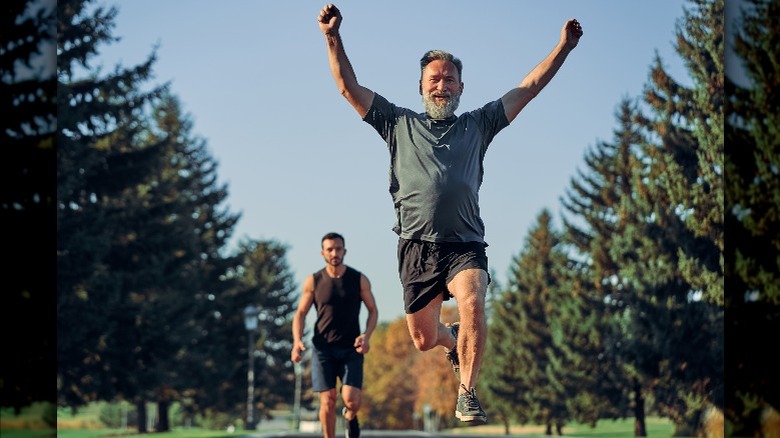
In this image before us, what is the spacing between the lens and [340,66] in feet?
25.8

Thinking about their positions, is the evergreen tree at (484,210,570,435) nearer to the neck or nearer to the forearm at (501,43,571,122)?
the neck

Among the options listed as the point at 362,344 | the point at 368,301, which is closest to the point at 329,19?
the point at 362,344

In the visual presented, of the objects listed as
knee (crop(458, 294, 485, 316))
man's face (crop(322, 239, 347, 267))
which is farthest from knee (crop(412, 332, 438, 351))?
man's face (crop(322, 239, 347, 267))

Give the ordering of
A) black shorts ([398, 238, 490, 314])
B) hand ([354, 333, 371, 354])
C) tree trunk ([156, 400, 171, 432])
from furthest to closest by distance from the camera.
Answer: tree trunk ([156, 400, 171, 432]) < hand ([354, 333, 371, 354]) < black shorts ([398, 238, 490, 314])

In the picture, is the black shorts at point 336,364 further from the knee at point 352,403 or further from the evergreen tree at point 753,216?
the evergreen tree at point 753,216

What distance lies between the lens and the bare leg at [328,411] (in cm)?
1290

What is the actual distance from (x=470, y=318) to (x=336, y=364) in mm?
5454

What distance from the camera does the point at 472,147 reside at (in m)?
7.91

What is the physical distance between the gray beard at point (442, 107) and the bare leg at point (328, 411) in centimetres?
553

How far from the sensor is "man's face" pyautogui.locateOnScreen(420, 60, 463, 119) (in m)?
7.91

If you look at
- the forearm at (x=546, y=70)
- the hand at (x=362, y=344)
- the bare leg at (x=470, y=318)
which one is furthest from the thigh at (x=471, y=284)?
the hand at (x=362, y=344)

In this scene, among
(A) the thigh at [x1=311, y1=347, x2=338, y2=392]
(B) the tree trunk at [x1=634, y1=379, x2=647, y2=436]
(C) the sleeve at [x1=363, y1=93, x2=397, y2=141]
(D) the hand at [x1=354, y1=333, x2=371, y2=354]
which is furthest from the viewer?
(B) the tree trunk at [x1=634, y1=379, x2=647, y2=436]

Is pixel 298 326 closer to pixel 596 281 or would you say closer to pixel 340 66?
pixel 340 66

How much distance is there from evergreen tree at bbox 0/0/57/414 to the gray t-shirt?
16.1 meters
